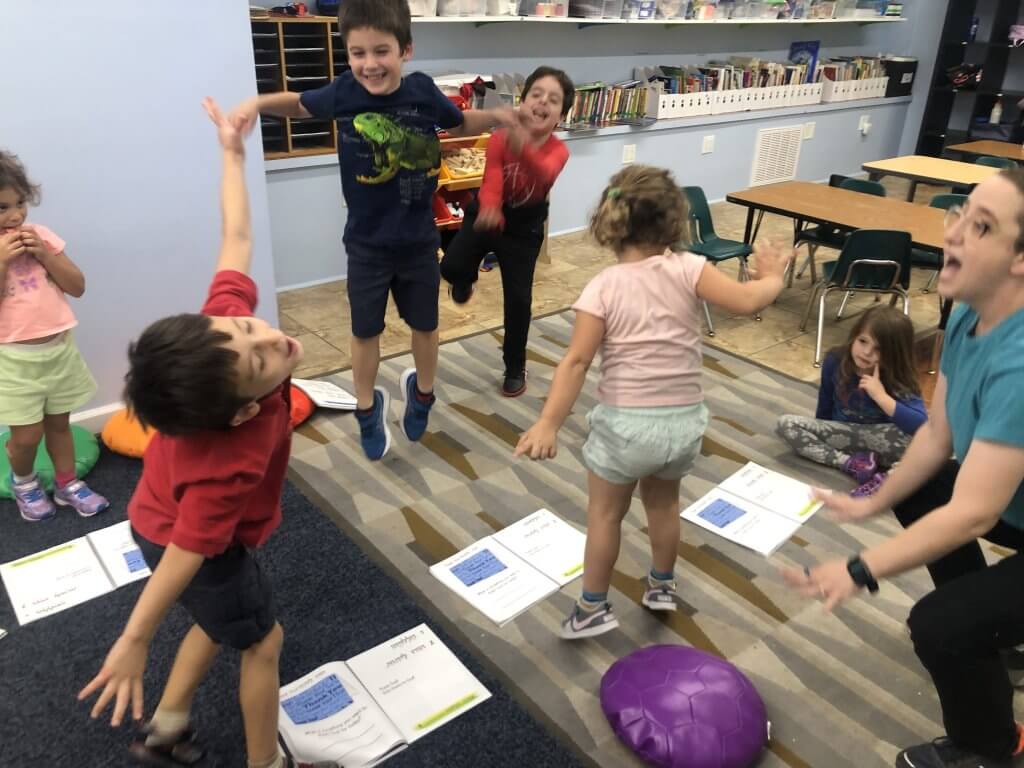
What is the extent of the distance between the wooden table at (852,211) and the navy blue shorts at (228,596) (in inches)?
128

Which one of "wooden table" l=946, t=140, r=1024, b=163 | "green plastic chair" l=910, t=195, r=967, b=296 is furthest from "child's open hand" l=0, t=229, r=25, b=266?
"wooden table" l=946, t=140, r=1024, b=163

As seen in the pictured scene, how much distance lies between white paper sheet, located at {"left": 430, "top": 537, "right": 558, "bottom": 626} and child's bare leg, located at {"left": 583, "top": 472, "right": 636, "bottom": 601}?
269mm

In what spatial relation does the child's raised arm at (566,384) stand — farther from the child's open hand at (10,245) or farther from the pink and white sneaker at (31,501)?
the pink and white sneaker at (31,501)

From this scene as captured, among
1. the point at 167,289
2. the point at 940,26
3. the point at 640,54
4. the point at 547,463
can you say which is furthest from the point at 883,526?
the point at 940,26

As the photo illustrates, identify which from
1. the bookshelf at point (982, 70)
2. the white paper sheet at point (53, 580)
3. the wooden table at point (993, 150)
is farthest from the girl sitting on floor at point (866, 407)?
the bookshelf at point (982, 70)

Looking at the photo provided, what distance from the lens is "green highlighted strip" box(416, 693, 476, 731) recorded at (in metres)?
1.79

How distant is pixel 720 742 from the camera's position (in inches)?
65.4

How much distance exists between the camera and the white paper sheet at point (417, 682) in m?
1.81

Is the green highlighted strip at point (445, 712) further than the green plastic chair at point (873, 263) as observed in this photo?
No

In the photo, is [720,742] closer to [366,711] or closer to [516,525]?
[366,711]

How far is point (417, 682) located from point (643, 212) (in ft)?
4.00

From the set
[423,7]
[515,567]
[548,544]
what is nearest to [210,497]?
[515,567]

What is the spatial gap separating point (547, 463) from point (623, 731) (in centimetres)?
124

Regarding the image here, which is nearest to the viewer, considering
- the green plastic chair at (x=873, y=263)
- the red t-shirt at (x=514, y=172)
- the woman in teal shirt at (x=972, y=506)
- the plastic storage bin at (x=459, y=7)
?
the woman in teal shirt at (x=972, y=506)
